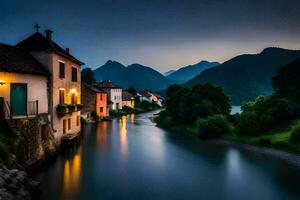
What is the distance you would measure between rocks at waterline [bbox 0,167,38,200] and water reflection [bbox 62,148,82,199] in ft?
8.39

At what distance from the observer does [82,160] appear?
27.8 m

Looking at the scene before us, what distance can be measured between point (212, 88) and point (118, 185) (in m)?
39.9

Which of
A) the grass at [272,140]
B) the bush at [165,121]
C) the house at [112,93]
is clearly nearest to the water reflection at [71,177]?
the grass at [272,140]

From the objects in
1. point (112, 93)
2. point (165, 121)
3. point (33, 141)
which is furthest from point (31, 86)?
point (112, 93)

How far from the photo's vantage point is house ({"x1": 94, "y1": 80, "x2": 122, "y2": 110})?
286ft

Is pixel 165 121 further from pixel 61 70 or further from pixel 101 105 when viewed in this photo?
pixel 61 70

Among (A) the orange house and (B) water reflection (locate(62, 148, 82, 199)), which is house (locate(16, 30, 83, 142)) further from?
(A) the orange house

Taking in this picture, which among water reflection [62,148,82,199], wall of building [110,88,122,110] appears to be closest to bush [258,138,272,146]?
water reflection [62,148,82,199]

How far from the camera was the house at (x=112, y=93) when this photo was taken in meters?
87.1

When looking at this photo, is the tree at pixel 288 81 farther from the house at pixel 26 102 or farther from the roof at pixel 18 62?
the roof at pixel 18 62

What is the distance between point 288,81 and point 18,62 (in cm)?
4591

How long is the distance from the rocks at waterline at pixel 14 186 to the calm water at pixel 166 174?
185 cm

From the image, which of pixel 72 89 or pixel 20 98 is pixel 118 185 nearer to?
pixel 20 98

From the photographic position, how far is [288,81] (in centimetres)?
5072
